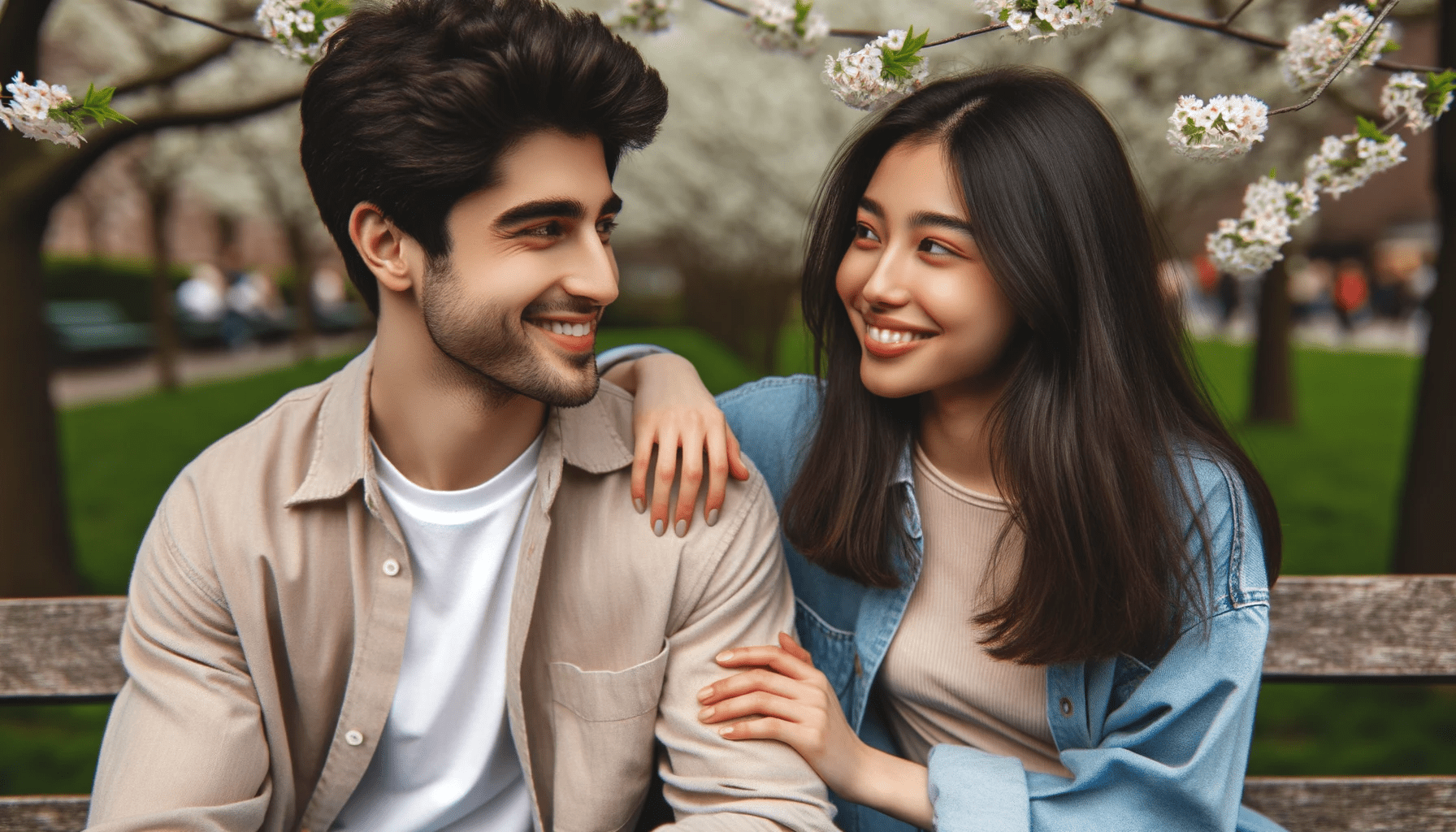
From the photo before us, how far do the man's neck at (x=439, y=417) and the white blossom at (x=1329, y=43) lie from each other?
6.72 feet

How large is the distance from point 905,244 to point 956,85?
15.6 inches

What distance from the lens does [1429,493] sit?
4.20 meters

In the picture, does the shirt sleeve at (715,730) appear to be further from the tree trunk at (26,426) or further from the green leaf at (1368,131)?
the tree trunk at (26,426)

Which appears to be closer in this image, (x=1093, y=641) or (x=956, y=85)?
(x=1093, y=641)

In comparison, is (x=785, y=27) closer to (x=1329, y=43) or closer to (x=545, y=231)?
(x=545, y=231)

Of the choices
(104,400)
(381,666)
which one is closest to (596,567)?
(381,666)

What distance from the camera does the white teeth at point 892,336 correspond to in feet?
7.43

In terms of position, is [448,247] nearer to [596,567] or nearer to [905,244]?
[596,567]

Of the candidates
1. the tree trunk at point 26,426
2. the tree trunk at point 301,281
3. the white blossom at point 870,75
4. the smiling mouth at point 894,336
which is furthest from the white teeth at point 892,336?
the tree trunk at point 301,281

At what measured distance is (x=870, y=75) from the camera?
2.28 metres

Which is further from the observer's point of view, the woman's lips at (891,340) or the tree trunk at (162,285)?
the tree trunk at (162,285)

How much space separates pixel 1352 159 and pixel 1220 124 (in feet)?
2.23

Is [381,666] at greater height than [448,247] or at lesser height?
lesser

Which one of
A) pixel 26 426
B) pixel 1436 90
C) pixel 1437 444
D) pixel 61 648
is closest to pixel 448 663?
pixel 61 648
